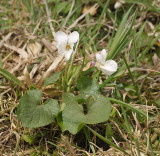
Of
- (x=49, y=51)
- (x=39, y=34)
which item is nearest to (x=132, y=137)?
(x=49, y=51)

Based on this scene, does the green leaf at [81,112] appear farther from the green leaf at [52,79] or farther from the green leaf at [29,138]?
the green leaf at [29,138]

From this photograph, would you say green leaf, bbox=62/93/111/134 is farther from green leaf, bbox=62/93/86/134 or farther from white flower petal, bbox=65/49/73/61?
white flower petal, bbox=65/49/73/61

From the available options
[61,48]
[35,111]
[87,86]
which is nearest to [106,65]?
[87,86]

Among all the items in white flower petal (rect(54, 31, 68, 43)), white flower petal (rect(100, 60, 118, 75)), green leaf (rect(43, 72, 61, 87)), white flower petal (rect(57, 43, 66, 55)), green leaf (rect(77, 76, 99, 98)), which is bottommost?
green leaf (rect(77, 76, 99, 98))

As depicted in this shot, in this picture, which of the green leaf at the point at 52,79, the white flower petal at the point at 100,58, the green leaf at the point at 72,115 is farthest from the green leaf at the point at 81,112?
the white flower petal at the point at 100,58

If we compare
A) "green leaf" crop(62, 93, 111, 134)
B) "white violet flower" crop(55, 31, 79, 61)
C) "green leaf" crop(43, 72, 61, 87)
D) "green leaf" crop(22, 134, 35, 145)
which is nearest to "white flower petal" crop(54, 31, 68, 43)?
"white violet flower" crop(55, 31, 79, 61)

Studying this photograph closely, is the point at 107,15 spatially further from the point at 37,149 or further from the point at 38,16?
the point at 37,149
